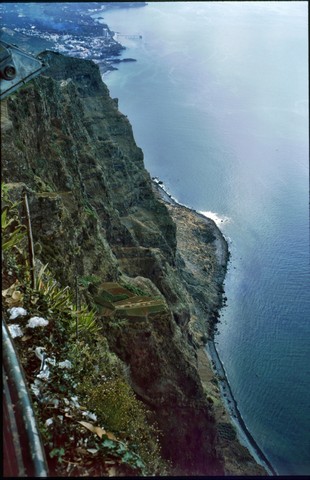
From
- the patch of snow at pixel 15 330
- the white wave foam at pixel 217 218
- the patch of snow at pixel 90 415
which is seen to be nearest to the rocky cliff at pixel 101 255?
the patch of snow at pixel 15 330

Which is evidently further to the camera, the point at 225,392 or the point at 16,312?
the point at 225,392

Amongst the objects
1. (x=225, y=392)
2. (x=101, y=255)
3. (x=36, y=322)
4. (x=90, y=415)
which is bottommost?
(x=225, y=392)

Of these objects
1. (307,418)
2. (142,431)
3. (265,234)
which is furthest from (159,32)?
(142,431)

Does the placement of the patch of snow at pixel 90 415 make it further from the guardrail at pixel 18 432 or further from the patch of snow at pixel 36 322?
the guardrail at pixel 18 432

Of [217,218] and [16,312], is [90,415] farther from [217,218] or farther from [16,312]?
[217,218]

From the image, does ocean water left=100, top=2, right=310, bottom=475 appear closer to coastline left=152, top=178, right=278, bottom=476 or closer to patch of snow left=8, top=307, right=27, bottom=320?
coastline left=152, top=178, right=278, bottom=476

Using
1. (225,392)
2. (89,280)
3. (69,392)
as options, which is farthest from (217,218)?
(69,392)

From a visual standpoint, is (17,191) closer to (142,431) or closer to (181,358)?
(142,431)
